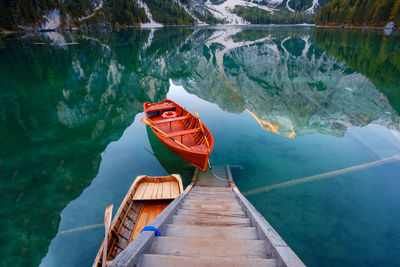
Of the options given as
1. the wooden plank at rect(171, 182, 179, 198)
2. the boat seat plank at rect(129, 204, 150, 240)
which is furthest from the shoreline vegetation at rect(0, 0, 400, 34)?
the boat seat plank at rect(129, 204, 150, 240)

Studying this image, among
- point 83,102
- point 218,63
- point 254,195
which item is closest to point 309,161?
point 254,195

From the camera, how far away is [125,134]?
15.0m

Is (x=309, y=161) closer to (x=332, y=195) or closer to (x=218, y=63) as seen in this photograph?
(x=332, y=195)

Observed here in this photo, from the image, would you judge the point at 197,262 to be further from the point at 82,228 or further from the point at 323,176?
the point at 323,176

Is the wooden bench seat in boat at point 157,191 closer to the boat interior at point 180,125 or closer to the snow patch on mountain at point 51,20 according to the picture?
the boat interior at point 180,125

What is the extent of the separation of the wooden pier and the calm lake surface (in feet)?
11.3

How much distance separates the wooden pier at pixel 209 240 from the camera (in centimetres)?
309

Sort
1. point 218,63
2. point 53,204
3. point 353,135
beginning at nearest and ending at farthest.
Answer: point 53,204 → point 353,135 → point 218,63

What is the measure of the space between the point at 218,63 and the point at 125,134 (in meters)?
30.7

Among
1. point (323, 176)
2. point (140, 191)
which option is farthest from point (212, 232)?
point (323, 176)

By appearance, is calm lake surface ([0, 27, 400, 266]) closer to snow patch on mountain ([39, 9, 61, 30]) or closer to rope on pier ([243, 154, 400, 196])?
rope on pier ([243, 154, 400, 196])

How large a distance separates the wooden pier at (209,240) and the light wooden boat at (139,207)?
49.8 inches

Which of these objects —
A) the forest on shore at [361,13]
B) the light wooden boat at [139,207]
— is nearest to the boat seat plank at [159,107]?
the light wooden boat at [139,207]

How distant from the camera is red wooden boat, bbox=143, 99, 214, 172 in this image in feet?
31.7
